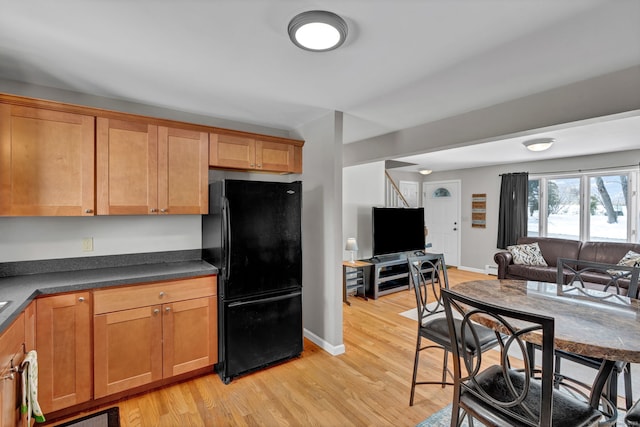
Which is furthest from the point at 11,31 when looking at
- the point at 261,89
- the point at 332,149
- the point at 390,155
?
the point at 390,155

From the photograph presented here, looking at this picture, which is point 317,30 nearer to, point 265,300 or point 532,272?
point 265,300

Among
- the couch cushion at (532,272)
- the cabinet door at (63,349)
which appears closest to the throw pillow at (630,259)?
the couch cushion at (532,272)

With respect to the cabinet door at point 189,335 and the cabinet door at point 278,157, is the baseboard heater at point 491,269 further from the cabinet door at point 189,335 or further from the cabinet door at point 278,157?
the cabinet door at point 189,335

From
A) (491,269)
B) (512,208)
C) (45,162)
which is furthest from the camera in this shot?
(491,269)

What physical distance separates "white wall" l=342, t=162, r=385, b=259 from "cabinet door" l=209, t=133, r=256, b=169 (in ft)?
8.03

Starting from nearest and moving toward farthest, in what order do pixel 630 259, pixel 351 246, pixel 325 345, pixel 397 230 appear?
pixel 325 345 < pixel 630 259 < pixel 351 246 < pixel 397 230

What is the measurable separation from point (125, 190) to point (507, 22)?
2717mm

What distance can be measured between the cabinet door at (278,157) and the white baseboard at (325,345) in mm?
1751

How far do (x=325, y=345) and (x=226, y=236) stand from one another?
1.53 metres

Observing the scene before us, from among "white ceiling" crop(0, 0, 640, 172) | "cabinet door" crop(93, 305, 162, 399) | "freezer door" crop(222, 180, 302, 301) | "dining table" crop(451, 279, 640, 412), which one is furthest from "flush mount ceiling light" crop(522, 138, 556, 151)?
"cabinet door" crop(93, 305, 162, 399)

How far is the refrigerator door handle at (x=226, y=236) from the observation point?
2453 millimetres

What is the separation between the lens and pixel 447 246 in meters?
7.57

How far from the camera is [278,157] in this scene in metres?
3.11

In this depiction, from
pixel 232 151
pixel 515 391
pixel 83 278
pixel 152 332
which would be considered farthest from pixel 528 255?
pixel 83 278
